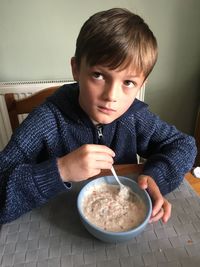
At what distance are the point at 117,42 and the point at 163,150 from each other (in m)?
0.36

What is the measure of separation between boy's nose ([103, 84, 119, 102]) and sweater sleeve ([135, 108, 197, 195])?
22cm

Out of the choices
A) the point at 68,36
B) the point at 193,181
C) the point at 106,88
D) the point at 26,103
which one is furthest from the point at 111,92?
the point at 68,36

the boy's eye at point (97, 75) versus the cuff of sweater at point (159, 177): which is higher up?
the boy's eye at point (97, 75)

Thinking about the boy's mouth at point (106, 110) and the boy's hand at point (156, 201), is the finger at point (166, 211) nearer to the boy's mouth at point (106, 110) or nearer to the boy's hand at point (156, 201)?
the boy's hand at point (156, 201)

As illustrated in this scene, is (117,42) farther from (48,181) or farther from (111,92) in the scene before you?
(48,181)

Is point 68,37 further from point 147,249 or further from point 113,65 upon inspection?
point 147,249

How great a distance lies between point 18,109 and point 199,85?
46.9 inches

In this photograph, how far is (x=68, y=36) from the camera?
138cm

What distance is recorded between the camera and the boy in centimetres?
58

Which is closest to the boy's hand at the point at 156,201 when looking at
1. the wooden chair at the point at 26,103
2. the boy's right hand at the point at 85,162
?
the boy's right hand at the point at 85,162

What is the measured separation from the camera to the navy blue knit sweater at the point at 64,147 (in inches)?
23.0

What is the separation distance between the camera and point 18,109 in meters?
1.01

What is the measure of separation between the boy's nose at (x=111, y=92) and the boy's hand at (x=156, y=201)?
0.69 feet

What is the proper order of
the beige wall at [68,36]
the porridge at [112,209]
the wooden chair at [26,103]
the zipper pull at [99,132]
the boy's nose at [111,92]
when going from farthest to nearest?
the beige wall at [68,36] < the wooden chair at [26,103] < the zipper pull at [99,132] < the boy's nose at [111,92] < the porridge at [112,209]
